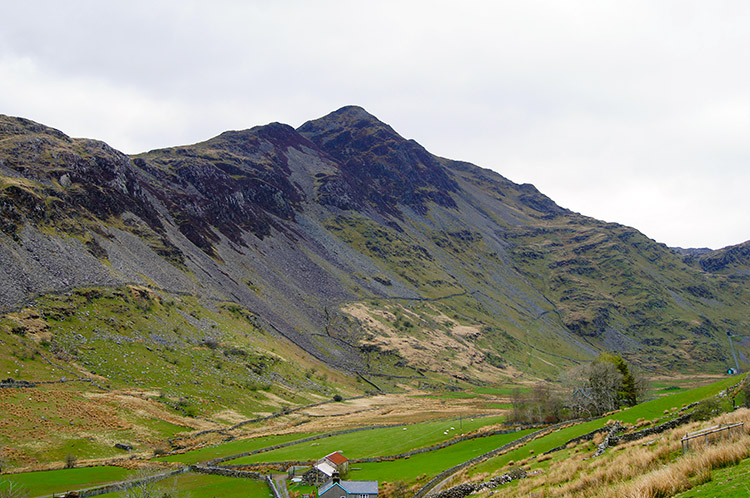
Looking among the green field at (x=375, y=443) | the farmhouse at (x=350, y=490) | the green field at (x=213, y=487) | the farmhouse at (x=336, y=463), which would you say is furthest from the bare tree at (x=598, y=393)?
the green field at (x=213, y=487)

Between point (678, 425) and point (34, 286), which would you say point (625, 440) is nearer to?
point (678, 425)

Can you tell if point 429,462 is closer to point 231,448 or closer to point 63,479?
point 231,448

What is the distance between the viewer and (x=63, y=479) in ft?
151

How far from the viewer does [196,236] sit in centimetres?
15975

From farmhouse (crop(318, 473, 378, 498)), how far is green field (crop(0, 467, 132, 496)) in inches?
1042

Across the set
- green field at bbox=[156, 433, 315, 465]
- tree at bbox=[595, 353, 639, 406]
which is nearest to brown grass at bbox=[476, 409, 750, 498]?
tree at bbox=[595, 353, 639, 406]

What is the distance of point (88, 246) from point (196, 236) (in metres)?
51.7

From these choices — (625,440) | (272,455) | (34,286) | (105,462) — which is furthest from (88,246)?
(625,440)

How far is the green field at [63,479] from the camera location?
41875 mm

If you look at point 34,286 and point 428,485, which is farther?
point 34,286

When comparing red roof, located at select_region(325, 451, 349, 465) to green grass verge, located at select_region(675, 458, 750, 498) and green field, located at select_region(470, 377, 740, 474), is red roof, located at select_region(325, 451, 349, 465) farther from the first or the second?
green grass verge, located at select_region(675, 458, 750, 498)

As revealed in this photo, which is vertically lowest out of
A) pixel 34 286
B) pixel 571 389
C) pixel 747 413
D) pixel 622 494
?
pixel 571 389

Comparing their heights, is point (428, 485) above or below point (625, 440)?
below

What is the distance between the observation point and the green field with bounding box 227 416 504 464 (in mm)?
58906
